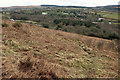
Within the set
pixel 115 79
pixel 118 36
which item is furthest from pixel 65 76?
pixel 118 36

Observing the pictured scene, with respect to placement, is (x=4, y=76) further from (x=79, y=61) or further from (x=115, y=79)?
(x=115, y=79)

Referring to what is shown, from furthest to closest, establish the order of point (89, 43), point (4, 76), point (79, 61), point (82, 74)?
point (89, 43), point (79, 61), point (82, 74), point (4, 76)

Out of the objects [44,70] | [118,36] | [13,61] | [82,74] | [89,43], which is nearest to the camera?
[44,70]

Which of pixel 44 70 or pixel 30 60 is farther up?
pixel 30 60

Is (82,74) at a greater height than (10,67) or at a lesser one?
lesser

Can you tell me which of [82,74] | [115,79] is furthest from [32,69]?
[115,79]

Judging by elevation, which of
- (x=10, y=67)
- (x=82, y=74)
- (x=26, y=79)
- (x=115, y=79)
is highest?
(x=10, y=67)

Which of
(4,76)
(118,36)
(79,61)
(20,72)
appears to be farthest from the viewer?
(118,36)

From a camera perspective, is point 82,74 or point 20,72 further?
point 82,74

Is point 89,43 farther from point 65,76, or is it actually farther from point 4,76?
point 4,76
